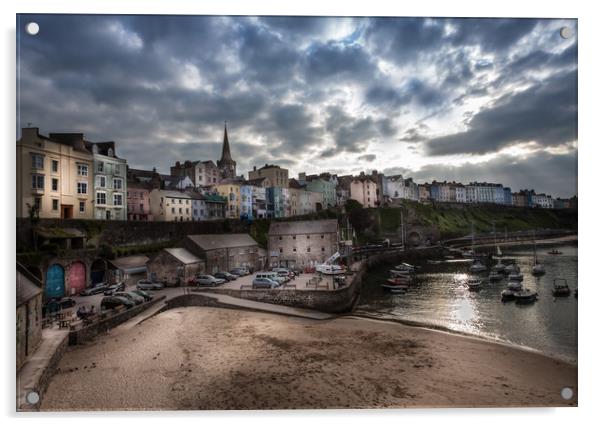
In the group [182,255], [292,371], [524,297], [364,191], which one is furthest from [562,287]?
[182,255]

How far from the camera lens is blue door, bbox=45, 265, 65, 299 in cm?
432

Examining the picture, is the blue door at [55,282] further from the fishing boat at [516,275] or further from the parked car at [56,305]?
the fishing boat at [516,275]

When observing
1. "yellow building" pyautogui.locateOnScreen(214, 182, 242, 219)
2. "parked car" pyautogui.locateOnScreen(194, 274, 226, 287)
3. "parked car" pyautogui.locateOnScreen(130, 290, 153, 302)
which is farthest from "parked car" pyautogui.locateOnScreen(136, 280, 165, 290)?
"yellow building" pyautogui.locateOnScreen(214, 182, 242, 219)

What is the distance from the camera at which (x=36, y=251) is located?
4.20 meters

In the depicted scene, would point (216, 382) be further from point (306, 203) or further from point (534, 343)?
point (534, 343)

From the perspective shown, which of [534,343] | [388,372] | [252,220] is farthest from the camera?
[252,220]

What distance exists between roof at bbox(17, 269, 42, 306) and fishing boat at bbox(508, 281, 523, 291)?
7.63 metres

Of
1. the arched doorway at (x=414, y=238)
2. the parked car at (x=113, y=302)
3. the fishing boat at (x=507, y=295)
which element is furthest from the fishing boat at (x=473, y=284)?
the parked car at (x=113, y=302)

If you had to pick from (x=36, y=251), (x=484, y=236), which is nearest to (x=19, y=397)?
(x=36, y=251)

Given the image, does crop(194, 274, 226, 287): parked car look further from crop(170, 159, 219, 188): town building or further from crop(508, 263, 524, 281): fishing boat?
crop(508, 263, 524, 281): fishing boat

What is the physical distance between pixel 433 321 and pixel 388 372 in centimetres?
127

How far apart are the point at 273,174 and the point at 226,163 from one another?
85 centimetres

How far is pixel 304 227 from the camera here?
5625 mm

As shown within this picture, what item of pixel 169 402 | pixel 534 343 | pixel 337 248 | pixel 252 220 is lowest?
pixel 169 402
